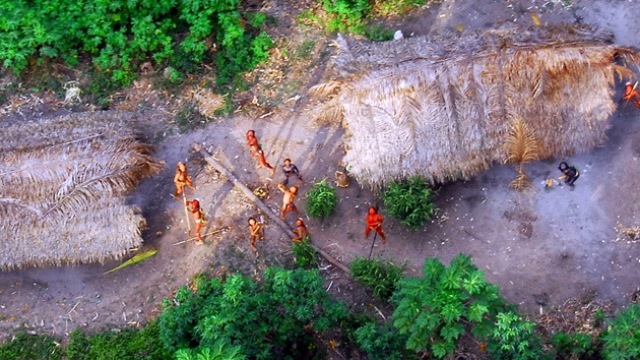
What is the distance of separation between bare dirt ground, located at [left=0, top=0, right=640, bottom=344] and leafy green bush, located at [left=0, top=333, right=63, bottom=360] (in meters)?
0.17

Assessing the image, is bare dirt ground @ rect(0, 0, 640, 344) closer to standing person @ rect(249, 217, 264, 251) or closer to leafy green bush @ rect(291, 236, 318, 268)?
standing person @ rect(249, 217, 264, 251)

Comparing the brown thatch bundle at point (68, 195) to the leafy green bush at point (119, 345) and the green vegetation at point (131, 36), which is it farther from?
the green vegetation at point (131, 36)

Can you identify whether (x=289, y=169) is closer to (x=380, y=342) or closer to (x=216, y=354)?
(x=380, y=342)

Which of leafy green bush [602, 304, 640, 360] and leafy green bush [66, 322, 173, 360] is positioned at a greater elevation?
leafy green bush [602, 304, 640, 360]

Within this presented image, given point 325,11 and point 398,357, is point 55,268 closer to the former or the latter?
point 398,357

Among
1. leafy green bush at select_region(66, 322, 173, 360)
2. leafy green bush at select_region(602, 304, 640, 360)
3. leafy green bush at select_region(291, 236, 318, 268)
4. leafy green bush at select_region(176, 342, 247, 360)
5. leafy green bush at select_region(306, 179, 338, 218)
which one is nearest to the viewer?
leafy green bush at select_region(176, 342, 247, 360)

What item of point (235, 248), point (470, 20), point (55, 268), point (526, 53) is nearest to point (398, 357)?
point (235, 248)

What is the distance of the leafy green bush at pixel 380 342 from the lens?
10125mm

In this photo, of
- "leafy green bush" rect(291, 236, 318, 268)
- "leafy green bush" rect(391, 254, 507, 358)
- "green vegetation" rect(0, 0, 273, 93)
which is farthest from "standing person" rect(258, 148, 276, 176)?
"leafy green bush" rect(391, 254, 507, 358)

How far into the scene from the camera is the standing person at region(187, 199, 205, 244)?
1230 cm

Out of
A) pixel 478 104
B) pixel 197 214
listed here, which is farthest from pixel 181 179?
pixel 478 104

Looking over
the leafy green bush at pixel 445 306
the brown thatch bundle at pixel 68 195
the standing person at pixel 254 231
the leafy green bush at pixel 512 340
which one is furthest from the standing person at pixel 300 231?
the leafy green bush at pixel 512 340

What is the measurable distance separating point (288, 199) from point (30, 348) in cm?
485

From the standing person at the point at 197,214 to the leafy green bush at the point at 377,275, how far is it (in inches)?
106
